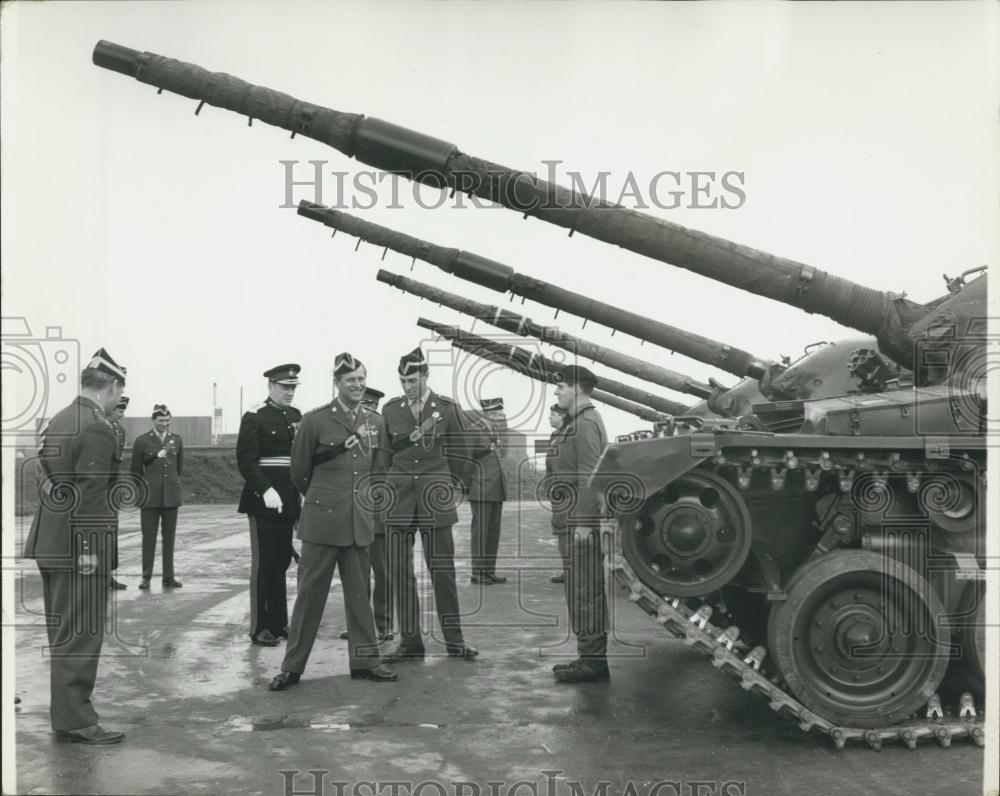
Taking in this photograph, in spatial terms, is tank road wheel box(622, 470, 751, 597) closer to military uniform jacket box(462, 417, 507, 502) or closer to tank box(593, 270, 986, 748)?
tank box(593, 270, 986, 748)

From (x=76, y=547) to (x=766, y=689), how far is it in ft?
11.9

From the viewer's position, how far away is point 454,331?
562 inches

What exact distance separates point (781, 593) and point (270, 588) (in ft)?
13.3

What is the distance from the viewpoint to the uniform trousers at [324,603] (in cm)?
635

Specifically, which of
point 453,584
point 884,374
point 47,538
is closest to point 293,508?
point 453,584

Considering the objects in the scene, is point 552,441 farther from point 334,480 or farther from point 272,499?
point 272,499

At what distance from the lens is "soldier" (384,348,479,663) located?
7.28 metres

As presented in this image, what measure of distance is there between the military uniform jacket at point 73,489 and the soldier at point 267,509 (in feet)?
7.55

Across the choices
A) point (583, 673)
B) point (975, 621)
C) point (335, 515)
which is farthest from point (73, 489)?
point (975, 621)

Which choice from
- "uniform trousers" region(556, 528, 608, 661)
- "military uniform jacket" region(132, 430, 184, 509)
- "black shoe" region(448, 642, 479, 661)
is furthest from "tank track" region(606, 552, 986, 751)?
"military uniform jacket" region(132, 430, 184, 509)

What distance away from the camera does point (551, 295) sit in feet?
34.8

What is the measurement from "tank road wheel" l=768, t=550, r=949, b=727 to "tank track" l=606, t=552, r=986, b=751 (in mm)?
96

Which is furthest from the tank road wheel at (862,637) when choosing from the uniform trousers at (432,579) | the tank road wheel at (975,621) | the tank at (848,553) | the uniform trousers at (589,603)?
the uniform trousers at (432,579)

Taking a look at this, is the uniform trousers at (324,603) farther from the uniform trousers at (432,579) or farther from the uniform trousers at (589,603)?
the uniform trousers at (589,603)
